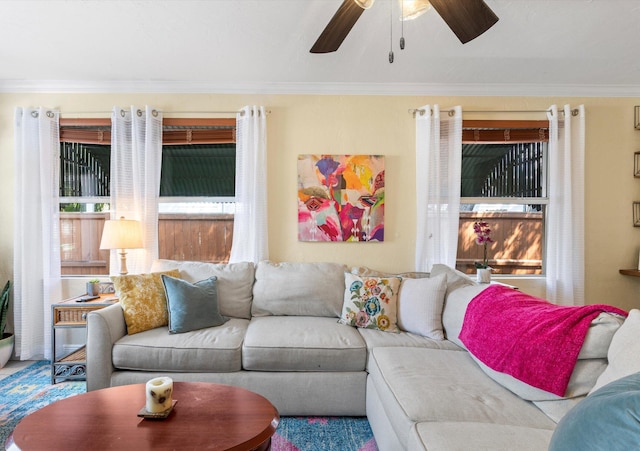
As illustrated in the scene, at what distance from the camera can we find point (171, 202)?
136 inches

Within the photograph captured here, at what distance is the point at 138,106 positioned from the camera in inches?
131

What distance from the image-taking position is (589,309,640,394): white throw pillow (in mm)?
1245

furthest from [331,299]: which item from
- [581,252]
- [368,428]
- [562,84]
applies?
Answer: [562,84]

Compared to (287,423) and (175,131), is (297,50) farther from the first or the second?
(287,423)

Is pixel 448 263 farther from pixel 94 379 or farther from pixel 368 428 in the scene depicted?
pixel 94 379

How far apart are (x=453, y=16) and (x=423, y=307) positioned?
1695 millimetres

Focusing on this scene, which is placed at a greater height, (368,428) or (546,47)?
(546,47)

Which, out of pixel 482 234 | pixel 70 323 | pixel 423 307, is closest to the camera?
pixel 423 307

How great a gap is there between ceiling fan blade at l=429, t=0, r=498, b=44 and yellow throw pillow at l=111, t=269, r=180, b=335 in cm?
236

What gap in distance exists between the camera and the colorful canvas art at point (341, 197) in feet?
11.0

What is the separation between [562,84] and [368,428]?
10.6ft

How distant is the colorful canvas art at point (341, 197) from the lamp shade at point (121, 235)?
135 cm

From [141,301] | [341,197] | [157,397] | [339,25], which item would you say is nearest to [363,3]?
[339,25]

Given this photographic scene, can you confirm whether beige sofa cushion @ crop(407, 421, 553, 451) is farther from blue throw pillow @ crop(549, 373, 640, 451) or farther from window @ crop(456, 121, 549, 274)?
window @ crop(456, 121, 549, 274)
